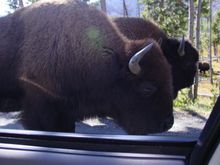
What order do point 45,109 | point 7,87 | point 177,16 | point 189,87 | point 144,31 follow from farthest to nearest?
point 177,16 < point 189,87 < point 144,31 < point 7,87 < point 45,109

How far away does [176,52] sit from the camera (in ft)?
25.6

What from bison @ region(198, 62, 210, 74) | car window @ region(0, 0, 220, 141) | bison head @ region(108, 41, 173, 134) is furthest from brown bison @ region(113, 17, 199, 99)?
bison head @ region(108, 41, 173, 134)

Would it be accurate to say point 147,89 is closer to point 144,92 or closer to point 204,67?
point 144,92

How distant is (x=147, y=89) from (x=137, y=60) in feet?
0.97

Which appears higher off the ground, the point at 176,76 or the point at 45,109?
the point at 45,109

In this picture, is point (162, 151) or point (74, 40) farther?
point (74, 40)

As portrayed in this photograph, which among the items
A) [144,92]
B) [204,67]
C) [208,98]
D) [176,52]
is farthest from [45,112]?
[176,52]

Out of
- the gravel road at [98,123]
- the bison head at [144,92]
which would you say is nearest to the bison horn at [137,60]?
the bison head at [144,92]

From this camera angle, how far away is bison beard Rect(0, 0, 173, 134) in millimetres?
4480

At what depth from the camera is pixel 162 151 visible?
5.29 feet

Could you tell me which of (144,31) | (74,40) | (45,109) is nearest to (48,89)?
(45,109)

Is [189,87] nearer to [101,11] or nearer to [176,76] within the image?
[176,76]

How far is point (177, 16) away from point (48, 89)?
5.12 metres

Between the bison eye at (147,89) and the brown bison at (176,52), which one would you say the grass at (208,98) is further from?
the brown bison at (176,52)
